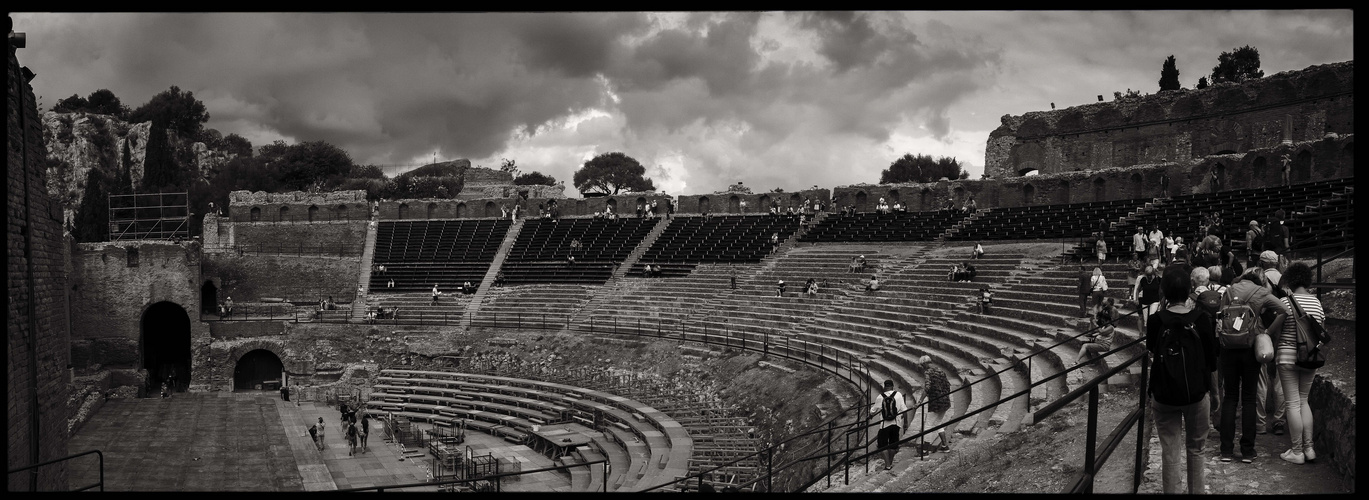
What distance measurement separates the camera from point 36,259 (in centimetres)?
1028

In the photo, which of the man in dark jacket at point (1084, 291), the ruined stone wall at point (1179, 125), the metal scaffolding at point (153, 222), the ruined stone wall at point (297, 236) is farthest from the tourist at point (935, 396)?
the ruined stone wall at point (297, 236)

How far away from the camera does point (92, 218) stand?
1806 inches

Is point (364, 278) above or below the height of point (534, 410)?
above

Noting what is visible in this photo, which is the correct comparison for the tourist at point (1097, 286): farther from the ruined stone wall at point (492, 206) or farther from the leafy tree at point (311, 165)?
the leafy tree at point (311, 165)

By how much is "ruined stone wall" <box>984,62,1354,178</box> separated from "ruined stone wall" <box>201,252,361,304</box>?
113 ft

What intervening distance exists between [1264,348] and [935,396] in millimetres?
6957

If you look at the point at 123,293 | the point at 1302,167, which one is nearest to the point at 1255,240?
the point at 1302,167

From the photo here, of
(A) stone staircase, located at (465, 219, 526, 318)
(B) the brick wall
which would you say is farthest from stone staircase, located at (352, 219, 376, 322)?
(B) the brick wall

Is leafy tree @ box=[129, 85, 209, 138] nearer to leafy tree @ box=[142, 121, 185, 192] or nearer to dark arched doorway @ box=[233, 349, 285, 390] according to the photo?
leafy tree @ box=[142, 121, 185, 192]

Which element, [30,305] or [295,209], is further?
[295,209]

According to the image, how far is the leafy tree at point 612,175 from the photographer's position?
280 ft

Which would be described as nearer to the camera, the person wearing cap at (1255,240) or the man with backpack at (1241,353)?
the man with backpack at (1241,353)

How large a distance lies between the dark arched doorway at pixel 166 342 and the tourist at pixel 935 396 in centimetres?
3208

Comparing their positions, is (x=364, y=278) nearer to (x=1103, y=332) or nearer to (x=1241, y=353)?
(x=1103, y=332)
